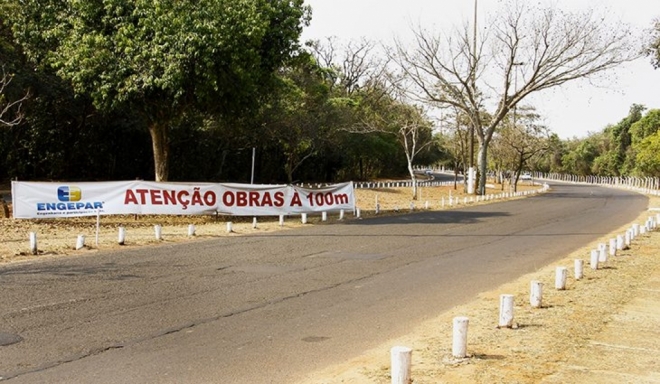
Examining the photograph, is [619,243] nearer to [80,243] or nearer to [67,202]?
[80,243]

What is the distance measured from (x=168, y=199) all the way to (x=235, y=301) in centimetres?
1291

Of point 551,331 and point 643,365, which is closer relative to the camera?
point 643,365

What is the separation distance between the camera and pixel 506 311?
28.3 ft

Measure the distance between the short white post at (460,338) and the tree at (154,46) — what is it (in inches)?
654

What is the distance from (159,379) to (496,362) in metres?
3.65

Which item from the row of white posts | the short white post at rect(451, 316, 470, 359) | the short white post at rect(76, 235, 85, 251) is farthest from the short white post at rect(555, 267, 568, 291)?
the short white post at rect(76, 235, 85, 251)

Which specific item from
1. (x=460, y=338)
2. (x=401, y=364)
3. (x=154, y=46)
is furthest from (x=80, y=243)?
(x=401, y=364)

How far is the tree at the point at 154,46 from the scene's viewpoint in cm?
2183

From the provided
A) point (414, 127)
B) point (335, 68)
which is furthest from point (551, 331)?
point (335, 68)

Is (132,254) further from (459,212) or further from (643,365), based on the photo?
(459,212)

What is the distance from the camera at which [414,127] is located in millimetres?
42938

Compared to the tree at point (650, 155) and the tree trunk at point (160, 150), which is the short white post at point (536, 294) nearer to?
the tree trunk at point (160, 150)

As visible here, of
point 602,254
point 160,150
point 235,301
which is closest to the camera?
point 235,301

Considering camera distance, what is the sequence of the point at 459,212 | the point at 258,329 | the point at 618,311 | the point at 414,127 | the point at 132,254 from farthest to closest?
1. the point at 414,127
2. the point at 459,212
3. the point at 132,254
4. the point at 618,311
5. the point at 258,329
